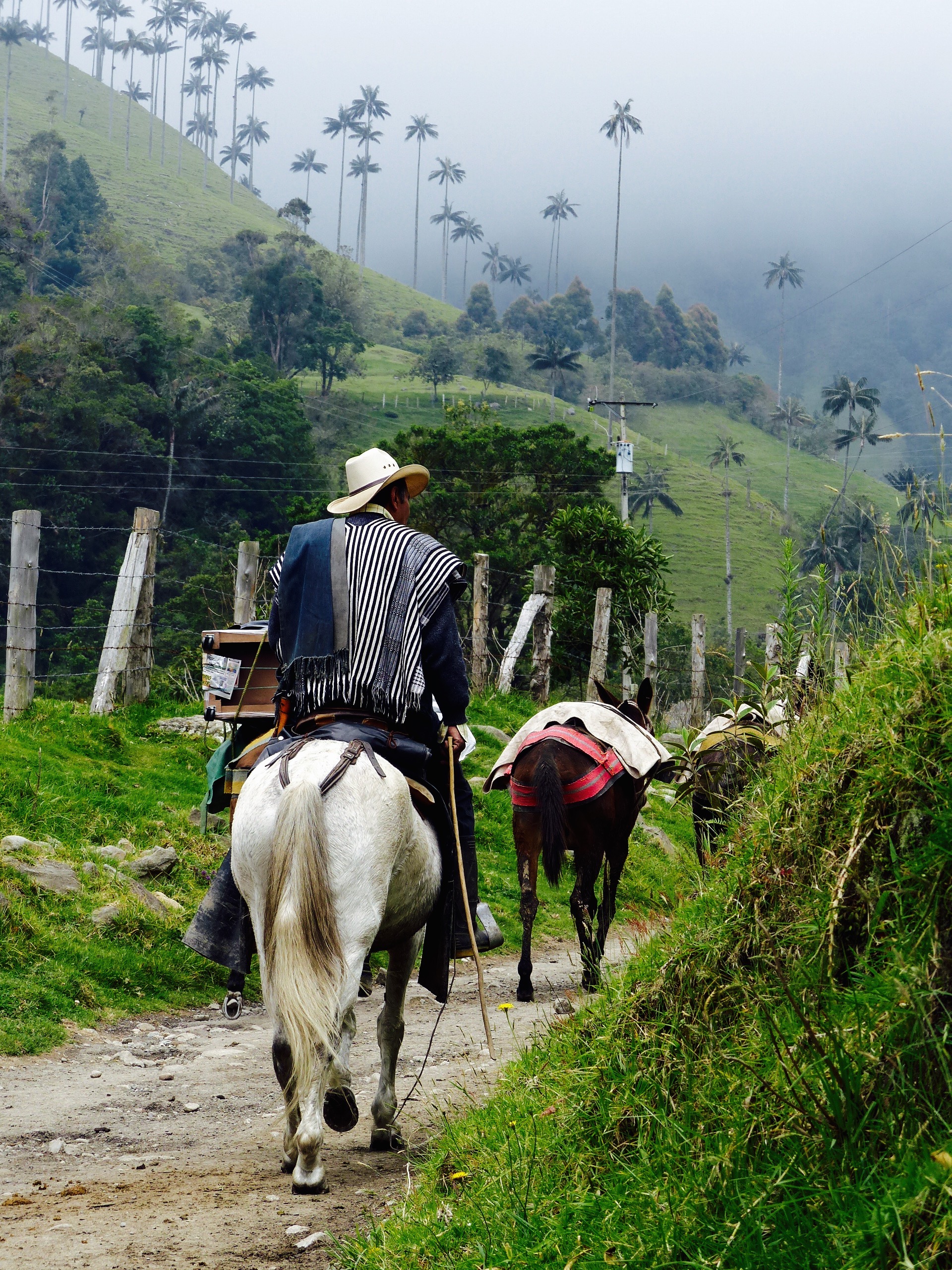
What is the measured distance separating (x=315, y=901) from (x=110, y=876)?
449cm

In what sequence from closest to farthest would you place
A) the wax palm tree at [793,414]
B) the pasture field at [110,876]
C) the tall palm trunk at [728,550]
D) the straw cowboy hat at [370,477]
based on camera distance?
the straw cowboy hat at [370,477]
the pasture field at [110,876]
the tall palm trunk at [728,550]
the wax palm tree at [793,414]

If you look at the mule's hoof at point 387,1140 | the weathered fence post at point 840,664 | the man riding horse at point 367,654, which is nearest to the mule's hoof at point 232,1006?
the man riding horse at point 367,654

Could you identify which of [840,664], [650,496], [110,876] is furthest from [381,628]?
[650,496]

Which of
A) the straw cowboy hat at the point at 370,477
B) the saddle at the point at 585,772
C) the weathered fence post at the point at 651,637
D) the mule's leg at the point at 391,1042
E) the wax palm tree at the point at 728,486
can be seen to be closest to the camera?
the mule's leg at the point at 391,1042

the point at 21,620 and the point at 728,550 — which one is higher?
the point at 728,550

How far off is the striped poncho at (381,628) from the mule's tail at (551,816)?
2.82 m

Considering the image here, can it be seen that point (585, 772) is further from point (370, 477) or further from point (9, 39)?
point (9, 39)

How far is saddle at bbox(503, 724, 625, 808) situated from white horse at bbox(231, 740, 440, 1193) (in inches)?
131

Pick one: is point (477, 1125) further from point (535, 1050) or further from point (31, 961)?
point (31, 961)

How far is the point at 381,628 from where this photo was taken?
16.0ft

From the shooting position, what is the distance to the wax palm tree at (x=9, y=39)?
135 m

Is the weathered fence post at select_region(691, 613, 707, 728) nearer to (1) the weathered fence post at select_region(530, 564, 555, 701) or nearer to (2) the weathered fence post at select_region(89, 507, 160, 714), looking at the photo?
(1) the weathered fence post at select_region(530, 564, 555, 701)

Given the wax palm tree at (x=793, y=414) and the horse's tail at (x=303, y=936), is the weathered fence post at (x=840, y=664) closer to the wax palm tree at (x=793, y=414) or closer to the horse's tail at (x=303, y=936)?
the horse's tail at (x=303, y=936)

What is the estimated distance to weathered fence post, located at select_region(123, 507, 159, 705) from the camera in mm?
12125
